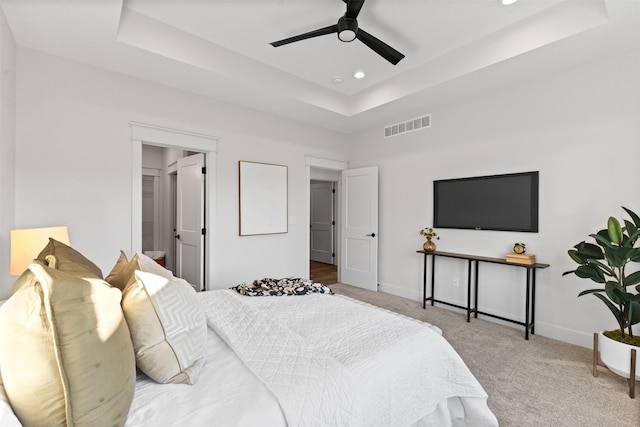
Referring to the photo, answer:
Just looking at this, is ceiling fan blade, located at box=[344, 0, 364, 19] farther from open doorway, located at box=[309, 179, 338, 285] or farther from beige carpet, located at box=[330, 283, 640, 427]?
open doorway, located at box=[309, 179, 338, 285]

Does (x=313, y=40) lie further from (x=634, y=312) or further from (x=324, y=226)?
(x=324, y=226)

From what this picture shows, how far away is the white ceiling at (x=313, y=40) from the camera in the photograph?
7.81 ft

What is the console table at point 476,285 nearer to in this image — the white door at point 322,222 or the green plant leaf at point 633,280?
the green plant leaf at point 633,280

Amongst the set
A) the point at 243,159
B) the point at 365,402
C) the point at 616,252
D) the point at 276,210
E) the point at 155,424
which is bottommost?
the point at 365,402

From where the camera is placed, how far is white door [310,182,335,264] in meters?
7.45

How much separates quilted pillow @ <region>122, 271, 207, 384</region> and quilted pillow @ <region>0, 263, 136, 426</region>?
0.70 feet

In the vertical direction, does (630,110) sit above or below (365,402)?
above

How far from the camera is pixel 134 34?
261 cm

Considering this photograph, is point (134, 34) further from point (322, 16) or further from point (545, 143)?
point (545, 143)

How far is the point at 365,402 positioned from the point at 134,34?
3267 mm

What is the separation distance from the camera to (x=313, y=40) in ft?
9.86

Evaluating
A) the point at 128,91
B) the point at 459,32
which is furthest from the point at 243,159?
the point at 459,32

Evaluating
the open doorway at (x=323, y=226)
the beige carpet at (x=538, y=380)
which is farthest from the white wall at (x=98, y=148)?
the open doorway at (x=323, y=226)

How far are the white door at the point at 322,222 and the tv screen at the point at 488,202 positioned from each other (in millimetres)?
3496
